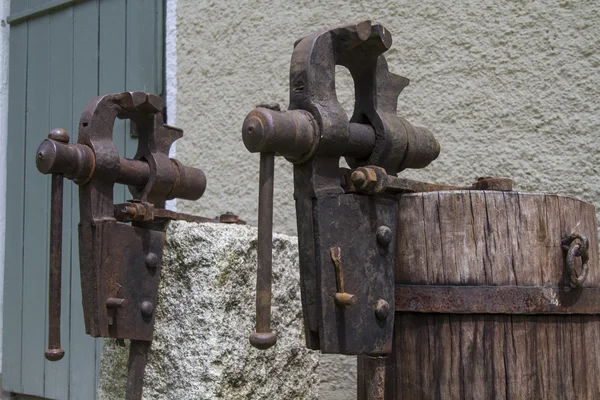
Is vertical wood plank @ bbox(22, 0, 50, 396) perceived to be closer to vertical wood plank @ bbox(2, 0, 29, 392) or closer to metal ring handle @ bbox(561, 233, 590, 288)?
vertical wood plank @ bbox(2, 0, 29, 392)

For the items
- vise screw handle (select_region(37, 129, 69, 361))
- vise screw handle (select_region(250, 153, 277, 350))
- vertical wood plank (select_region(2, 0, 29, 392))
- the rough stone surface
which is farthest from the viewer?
vertical wood plank (select_region(2, 0, 29, 392))

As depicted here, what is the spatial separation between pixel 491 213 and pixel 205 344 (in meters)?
0.89

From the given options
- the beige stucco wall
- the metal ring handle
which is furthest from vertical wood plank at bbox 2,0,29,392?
the metal ring handle

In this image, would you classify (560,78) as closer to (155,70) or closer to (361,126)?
(361,126)

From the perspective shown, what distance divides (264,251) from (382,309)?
272 mm

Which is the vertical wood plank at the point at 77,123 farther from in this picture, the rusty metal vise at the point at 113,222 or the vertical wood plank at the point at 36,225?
the rusty metal vise at the point at 113,222

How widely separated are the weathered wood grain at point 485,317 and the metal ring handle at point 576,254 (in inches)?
0.6

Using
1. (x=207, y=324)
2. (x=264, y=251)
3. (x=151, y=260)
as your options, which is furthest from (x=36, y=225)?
(x=264, y=251)

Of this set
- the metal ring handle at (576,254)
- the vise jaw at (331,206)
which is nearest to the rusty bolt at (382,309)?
the vise jaw at (331,206)

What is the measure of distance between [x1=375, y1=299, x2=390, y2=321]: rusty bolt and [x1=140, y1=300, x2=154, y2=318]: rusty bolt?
2.61 ft

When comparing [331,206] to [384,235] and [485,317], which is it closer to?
[384,235]

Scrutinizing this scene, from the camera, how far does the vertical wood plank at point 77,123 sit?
328cm

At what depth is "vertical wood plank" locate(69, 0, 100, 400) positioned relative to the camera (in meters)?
3.28

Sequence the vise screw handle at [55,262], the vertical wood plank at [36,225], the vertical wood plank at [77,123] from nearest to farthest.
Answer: the vise screw handle at [55,262] → the vertical wood plank at [77,123] → the vertical wood plank at [36,225]
